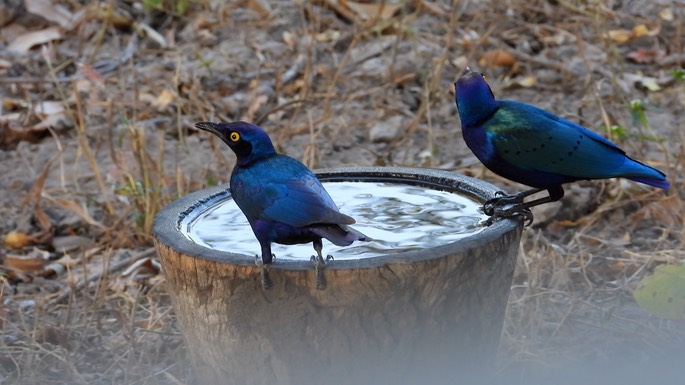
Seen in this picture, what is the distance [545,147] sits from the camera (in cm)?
298

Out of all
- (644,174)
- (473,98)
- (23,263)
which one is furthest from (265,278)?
(23,263)

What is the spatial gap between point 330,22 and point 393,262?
14.3 ft

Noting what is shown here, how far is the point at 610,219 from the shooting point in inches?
184

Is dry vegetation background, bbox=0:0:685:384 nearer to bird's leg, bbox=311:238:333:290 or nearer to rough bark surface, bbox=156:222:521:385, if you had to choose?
rough bark surface, bbox=156:222:521:385

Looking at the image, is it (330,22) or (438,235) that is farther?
(330,22)

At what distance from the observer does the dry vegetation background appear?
149 inches

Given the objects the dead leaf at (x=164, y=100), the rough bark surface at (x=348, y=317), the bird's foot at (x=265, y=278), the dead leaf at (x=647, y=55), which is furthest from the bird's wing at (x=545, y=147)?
the dead leaf at (x=647, y=55)

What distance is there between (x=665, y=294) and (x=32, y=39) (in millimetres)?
4464

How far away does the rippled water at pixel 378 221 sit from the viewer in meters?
2.85

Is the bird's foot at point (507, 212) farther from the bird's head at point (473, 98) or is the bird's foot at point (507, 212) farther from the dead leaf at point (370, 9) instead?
the dead leaf at point (370, 9)

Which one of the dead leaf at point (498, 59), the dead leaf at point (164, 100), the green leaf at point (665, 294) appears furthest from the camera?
the dead leaf at point (498, 59)

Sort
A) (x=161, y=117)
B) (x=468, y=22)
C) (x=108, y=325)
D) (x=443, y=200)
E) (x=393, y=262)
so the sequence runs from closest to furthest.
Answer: (x=393, y=262), (x=443, y=200), (x=108, y=325), (x=161, y=117), (x=468, y=22)

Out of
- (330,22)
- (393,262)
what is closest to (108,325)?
(393,262)

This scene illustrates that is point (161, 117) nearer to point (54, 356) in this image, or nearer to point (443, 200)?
point (54, 356)
